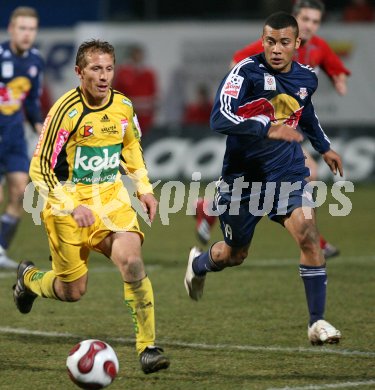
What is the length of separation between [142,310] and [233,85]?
1681 millimetres

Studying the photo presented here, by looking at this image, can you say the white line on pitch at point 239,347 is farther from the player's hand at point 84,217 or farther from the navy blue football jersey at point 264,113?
the player's hand at point 84,217

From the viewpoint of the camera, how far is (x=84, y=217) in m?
6.14

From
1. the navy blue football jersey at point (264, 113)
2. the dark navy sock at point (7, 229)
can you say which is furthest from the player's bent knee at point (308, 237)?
the dark navy sock at point (7, 229)

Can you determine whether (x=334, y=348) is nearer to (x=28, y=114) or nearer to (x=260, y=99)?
(x=260, y=99)

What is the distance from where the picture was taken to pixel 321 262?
705 centimetres

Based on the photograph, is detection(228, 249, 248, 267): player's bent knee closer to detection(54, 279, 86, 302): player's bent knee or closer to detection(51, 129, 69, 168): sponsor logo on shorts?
detection(54, 279, 86, 302): player's bent knee

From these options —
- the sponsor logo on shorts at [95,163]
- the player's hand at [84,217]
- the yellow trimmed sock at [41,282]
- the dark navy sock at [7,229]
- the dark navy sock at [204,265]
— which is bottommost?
the dark navy sock at [7,229]

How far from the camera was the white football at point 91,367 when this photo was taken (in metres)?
5.79

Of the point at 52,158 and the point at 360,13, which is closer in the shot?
the point at 52,158

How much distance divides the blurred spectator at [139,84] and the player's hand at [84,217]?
12.5 meters

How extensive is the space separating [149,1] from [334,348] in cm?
1354

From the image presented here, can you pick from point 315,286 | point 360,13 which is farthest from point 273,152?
point 360,13

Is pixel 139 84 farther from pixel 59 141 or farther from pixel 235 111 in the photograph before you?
pixel 59 141

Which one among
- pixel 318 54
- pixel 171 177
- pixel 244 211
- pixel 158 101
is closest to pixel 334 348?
pixel 244 211
